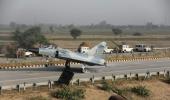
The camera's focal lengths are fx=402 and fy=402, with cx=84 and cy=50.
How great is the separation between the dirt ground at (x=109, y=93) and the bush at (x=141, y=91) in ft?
1.27

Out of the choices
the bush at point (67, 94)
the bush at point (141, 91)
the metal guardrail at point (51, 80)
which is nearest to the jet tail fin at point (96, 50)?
the metal guardrail at point (51, 80)

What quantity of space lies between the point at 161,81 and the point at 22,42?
5258 centimetres

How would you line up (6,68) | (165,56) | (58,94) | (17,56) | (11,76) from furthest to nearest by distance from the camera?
(165,56) < (17,56) < (6,68) < (11,76) < (58,94)

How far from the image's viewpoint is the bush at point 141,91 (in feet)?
117

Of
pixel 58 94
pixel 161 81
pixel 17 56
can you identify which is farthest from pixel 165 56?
pixel 58 94

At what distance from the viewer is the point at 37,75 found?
42094 millimetres

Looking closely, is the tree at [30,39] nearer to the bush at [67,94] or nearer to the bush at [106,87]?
the bush at [106,87]

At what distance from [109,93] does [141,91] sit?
3.16 m

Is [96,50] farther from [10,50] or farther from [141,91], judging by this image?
[10,50]

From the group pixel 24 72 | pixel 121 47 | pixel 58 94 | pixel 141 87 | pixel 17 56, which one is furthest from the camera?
pixel 121 47

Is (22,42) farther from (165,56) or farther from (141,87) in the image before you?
(141,87)

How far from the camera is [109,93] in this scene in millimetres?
34438

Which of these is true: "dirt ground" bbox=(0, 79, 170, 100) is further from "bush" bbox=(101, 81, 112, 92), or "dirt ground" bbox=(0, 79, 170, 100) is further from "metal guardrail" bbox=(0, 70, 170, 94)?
"metal guardrail" bbox=(0, 70, 170, 94)

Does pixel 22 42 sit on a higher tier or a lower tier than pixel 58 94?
higher
